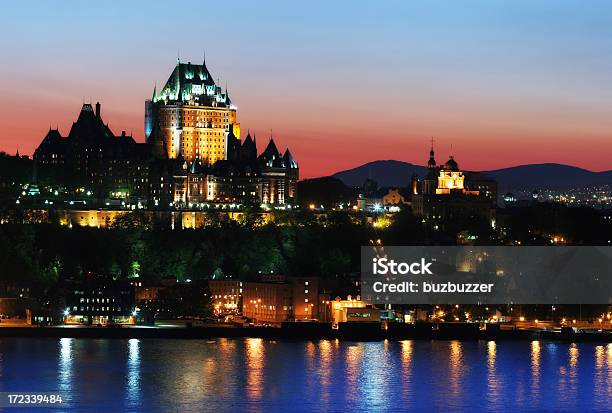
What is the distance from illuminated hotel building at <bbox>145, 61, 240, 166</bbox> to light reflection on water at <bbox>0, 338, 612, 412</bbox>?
1466 inches

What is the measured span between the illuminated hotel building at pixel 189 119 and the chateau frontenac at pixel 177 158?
0.05 meters

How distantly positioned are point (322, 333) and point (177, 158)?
34650 mm

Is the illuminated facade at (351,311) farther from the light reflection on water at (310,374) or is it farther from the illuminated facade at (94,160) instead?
the illuminated facade at (94,160)

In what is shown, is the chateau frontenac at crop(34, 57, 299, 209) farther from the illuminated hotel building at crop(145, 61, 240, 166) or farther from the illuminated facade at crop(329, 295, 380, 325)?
the illuminated facade at crop(329, 295, 380, 325)

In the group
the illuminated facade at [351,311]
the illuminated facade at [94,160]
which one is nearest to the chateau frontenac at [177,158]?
the illuminated facade at [94,160]

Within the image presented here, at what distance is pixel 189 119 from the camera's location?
9825cm

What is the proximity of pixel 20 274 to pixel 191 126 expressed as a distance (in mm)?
27271

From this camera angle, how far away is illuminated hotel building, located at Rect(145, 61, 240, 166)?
322 feet

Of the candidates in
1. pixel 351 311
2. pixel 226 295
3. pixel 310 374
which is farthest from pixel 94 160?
pixel 310 374

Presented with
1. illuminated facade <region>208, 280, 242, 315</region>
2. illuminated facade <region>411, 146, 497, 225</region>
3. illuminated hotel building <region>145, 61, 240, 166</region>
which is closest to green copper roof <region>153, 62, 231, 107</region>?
illuminated hotel building <region>145, 61, 240, 166</region>

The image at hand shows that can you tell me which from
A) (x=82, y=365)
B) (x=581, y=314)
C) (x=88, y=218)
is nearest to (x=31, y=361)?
(x=82, y=365)

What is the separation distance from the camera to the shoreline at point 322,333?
206 feet

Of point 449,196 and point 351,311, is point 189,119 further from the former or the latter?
point 351,311

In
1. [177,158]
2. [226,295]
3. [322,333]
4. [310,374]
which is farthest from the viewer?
[177,158]
